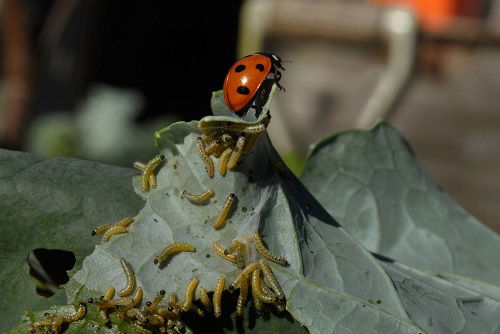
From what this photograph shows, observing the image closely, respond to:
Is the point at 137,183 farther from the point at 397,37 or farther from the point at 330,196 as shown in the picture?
the point at 397,37

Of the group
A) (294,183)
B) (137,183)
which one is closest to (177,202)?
(137,183)

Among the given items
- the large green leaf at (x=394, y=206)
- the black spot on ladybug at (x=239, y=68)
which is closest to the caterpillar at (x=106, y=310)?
the black spot on ladybug at (x=239, y=68)

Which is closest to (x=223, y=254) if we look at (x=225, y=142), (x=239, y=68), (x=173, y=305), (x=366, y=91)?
(x=173, y=305)

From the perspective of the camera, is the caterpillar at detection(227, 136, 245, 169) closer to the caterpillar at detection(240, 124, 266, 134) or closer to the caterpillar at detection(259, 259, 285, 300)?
the caterpillar at detection(240, 124, 266, 134)

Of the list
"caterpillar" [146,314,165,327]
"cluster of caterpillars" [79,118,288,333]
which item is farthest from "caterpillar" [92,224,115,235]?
"caterpillar" [146,314,165,327]

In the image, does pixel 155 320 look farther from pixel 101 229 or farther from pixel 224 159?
pixel 224 159

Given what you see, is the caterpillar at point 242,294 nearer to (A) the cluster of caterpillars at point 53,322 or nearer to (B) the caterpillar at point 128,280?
(B) the caterpillar at point 128,280
